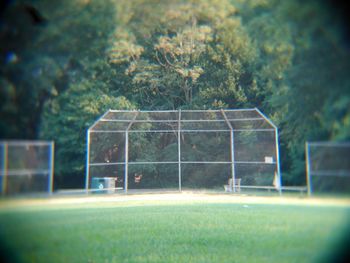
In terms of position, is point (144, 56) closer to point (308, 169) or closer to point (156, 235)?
point (308, 169)

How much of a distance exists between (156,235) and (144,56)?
3.52 metres

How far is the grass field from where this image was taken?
239 centimetres

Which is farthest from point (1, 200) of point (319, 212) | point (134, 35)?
point (319, 212)

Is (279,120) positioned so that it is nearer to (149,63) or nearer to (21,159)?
(149,63)

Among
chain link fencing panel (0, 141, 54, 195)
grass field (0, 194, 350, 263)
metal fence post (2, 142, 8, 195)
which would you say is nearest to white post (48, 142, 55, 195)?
chain link fencing panel (0, 141, 54, 195)

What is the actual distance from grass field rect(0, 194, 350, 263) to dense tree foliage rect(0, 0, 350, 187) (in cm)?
32

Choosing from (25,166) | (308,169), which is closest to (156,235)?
(308,169)

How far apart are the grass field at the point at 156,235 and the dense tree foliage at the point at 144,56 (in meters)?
0.32

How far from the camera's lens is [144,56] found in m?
3.38

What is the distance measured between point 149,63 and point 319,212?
7.20 feet

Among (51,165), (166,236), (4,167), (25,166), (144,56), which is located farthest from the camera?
(166,236)

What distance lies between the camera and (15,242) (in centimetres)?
235

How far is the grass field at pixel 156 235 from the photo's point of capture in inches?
94.3

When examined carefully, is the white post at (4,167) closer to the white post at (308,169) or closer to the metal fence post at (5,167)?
the metal fence post at (5,167)
